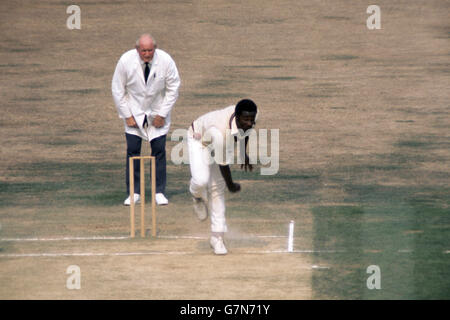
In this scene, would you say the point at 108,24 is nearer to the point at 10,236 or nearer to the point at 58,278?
the point at 10,236

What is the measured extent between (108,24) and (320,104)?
8.00 m

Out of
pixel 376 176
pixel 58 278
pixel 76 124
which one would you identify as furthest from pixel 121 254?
pixel 76 124

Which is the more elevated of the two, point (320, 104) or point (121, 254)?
point (320, 104)

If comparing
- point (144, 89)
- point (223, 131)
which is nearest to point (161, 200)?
point (144, 89)

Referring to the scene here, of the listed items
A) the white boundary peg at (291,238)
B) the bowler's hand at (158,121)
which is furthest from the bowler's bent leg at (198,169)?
the bowler's hand at (158,121)

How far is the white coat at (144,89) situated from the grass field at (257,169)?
119 cm

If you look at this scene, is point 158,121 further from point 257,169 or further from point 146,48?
point 257,169

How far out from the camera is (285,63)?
856 inches

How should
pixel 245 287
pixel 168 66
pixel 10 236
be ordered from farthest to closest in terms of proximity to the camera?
pixel 168 66
pixel 10 236
pixel 245 287

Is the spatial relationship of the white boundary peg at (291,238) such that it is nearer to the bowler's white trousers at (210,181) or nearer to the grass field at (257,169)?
the grass field at (257,169)

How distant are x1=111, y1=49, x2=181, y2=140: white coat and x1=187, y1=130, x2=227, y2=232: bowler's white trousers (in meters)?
2.25

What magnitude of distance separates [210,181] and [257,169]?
456 cm

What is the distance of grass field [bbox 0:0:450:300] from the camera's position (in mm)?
9445

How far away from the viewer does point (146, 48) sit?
39.1 feet
